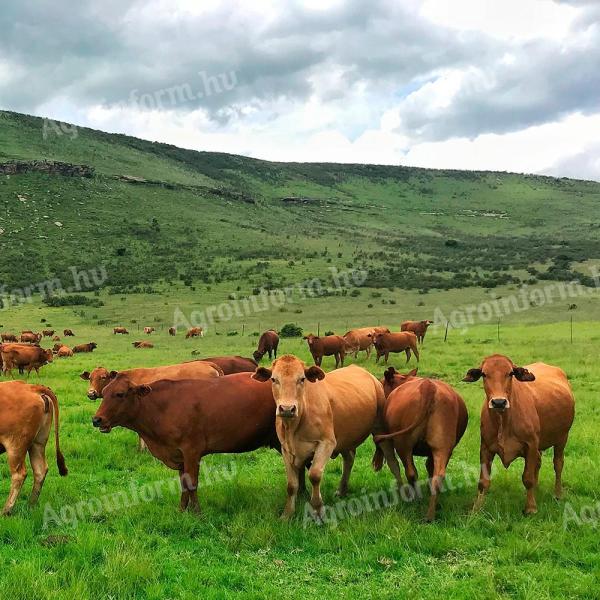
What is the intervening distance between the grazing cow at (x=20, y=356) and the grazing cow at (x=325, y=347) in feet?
35.4

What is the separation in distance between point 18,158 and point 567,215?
412ft

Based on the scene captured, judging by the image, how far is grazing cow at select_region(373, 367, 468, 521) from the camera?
24.8 ft

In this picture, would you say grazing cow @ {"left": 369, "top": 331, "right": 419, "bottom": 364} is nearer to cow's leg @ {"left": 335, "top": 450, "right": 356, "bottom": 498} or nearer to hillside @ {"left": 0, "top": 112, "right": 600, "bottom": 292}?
cow's leg @ {"left": 335, "top": 450, "right": 356, "bottom": 498}

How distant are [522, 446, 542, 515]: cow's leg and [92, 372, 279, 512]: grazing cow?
3553 millimetres

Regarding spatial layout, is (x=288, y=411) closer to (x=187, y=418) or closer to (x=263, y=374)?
(x=263, y=374)

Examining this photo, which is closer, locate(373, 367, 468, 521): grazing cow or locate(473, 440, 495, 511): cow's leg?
locate(473, 440, 495, 511): cow's leg

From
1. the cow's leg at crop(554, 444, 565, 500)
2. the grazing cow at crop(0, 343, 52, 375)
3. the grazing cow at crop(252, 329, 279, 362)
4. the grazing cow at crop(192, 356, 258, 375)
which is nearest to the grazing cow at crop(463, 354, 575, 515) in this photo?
the cow's leg at crop(554, 444, 565, 500)

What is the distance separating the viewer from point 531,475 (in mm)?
7355

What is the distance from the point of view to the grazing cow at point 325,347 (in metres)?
24.0

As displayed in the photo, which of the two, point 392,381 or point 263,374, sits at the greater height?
point 263,374

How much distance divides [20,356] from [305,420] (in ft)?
57.5

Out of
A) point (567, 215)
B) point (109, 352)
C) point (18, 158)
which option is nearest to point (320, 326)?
point (109, 352)

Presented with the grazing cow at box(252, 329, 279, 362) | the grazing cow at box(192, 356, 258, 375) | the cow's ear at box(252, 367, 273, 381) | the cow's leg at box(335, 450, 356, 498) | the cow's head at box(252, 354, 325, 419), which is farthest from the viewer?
the grazing cow at box(252, 329, 279, 362)

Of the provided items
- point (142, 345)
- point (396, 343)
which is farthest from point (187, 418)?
point (142, 345)
